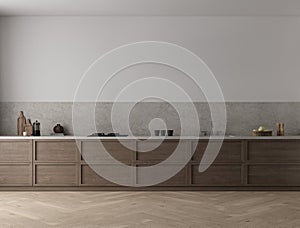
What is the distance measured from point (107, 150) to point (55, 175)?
76 cm

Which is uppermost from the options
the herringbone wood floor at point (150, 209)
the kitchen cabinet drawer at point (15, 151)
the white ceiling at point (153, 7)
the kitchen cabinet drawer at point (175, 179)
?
the white ceiling at point (153, 7)

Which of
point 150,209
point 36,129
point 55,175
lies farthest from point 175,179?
point 36,129

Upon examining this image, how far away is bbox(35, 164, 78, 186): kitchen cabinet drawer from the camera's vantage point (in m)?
6.85

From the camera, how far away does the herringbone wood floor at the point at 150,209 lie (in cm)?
493

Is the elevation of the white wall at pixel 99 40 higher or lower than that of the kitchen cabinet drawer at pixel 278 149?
higher

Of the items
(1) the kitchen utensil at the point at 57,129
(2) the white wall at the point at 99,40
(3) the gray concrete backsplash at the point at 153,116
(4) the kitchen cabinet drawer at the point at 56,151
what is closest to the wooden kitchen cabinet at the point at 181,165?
(4) the kitchen cabinet drawer at the point at 56,151

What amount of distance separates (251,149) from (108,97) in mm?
2126

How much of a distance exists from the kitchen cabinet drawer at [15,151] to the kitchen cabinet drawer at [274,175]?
2.90 meters

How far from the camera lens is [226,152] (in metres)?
6.86

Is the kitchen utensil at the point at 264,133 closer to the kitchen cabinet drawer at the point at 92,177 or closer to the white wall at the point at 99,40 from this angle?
the white wall at the point at 99,40

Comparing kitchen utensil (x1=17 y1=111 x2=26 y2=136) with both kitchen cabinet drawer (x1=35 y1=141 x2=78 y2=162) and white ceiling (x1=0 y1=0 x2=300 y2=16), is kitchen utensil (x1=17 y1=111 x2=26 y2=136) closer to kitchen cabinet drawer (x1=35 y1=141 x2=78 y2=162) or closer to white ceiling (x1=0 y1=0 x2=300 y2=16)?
kitchen cabinet drawer (x1=35 y1=141 x2=78 y2=162)

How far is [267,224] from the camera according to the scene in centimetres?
484

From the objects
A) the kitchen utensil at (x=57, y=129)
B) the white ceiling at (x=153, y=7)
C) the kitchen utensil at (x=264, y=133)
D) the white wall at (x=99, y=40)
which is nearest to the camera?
the white ceiling at (x=153, y=7)

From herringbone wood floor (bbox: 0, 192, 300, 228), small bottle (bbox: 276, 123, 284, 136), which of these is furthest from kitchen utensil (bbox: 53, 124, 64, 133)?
small bottle (bbox: 276, 123, 284, 136)
